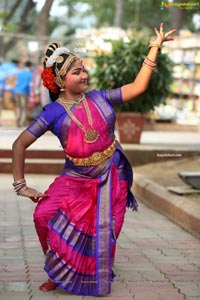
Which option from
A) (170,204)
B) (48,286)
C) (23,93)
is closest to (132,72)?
(23,93)

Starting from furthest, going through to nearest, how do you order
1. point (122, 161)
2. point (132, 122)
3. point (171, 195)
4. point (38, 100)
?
point (38, 100) < point (132, 122) < point (171, 195) < point (122, 161)

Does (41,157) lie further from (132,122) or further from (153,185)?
(153,185)

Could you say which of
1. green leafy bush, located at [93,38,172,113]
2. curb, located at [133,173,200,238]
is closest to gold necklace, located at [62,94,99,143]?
curb, located at [133,173,200,238]

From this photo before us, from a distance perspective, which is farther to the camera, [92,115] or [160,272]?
[160,272]

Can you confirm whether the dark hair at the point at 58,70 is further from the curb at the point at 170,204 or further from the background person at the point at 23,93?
the background person at the point at 23,93

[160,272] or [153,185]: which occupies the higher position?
[160,272]

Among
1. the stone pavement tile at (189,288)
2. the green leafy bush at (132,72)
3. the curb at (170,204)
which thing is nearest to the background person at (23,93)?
the green leafy bush at (132,72)

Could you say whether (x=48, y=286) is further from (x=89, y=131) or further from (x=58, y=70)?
(x=58, y=70)

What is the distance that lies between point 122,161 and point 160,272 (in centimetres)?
90

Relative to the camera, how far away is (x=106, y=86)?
51.7ft

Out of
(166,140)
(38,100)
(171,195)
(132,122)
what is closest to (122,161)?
(171,195)

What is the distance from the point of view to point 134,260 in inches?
268

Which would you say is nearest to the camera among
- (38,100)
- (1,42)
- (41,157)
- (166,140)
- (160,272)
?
(160,272)

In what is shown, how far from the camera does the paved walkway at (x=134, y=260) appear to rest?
561 centimetres
